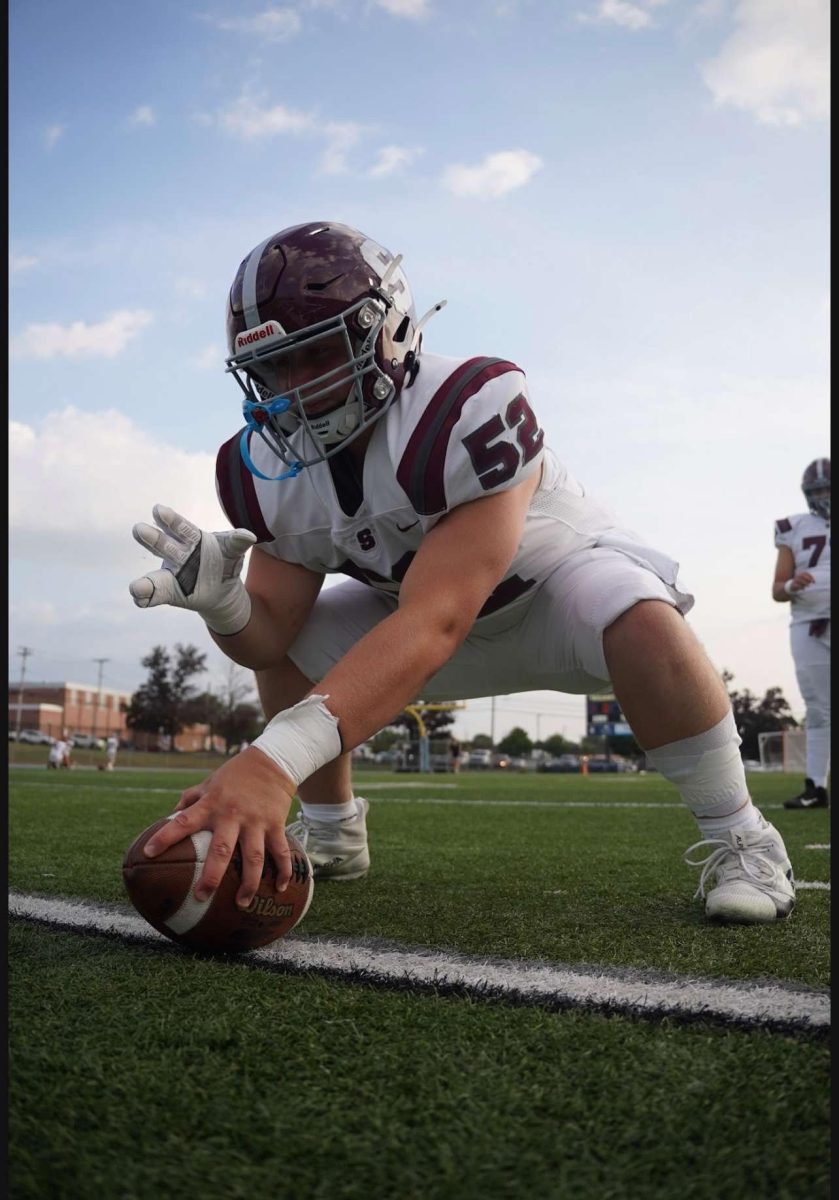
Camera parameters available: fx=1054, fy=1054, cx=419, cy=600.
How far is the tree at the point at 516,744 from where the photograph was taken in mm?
87000

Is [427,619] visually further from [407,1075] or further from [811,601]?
[811,601]

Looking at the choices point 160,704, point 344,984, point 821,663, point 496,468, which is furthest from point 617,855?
point 160,704

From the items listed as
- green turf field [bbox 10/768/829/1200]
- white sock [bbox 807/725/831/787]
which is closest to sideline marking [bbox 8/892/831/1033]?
green turf field [bbox 10/768/829/1200]

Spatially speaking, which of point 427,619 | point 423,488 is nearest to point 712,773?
point 427,619

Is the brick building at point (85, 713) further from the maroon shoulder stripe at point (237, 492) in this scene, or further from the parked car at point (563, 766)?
the maroon shoulder stripe at point (237, 492)

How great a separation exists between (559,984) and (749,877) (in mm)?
841

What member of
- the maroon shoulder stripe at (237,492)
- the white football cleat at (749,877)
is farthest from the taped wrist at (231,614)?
Result: the white football cleat at (749,877)

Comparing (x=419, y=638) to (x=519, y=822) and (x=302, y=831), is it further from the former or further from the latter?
(x=519, y=822)

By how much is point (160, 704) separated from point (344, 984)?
62.3 metres

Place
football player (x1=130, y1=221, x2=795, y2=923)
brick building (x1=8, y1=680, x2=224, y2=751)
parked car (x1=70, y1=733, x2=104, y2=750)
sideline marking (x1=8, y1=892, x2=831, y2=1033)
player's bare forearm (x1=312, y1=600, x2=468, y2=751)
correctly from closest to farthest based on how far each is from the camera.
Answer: sideline marking (x1=8, y1=892, x2=831, y2=1033) < player's bare forearm (x1=312, y1=600, x2=468, y2=751) < football player (x1=130, y1=221, x2=795, y2=923) < parked car (x1=70, y1=733, x2=104, y2=750) < brick building (x1=8, y1=680, x2=224, y2=751)

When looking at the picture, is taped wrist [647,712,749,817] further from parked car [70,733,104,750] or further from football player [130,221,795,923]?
parked car [70,733,104,750]

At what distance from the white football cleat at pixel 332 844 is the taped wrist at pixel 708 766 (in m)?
0.91

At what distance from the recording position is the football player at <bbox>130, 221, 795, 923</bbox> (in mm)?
2109

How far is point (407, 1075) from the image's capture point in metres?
1.21
